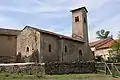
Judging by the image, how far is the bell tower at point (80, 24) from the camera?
→ 151 ft

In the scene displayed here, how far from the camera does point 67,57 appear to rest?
3766cm

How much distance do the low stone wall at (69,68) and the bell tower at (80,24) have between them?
16804mm

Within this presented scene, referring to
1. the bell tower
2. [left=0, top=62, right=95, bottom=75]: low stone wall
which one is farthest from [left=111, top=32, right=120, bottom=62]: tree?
[left=0, top=62, right=95, bottom=75]: low stone wall

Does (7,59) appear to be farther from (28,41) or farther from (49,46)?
(49,46)

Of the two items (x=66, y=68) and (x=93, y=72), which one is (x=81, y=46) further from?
(x=66, y=68)

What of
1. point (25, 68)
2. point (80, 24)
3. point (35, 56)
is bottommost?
point (25, 68)

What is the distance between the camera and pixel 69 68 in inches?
1069

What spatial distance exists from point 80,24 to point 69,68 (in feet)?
68.7

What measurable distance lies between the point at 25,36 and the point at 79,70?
13109 mm

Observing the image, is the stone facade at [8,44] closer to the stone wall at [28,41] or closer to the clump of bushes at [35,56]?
the stone wall at [28,41]

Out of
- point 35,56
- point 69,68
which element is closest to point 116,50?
point 69,68

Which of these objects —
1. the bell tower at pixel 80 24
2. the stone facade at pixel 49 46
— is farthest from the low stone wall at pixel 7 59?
the bell tower at pixel 80 24

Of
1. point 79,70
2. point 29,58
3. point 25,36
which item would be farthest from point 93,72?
point 25,36

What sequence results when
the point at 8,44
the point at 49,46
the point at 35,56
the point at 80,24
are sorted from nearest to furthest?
the point at 35,56, the point at 49,46, the point at 8,44, the point at 80,24
